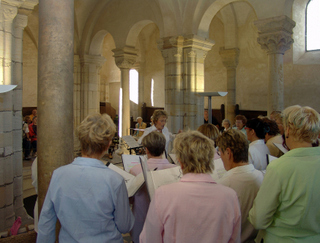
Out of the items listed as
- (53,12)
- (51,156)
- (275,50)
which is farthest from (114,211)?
(275,50)

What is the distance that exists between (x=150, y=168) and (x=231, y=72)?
30.8 feet

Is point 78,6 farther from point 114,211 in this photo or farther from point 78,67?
point 114,211

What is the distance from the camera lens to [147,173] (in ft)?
5.73

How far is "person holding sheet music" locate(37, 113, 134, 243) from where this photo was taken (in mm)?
1515

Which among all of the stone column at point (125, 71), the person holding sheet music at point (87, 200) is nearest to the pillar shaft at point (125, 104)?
the stone column at point (125, 71)

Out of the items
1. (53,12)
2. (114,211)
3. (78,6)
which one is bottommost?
(114,211)

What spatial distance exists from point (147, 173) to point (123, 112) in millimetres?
7713

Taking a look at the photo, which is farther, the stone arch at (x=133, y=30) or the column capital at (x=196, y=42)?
the stone arch at (x=133, y=30)

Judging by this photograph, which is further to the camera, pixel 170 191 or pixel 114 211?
pixel 114 211

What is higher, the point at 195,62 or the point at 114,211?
the point at 195,62

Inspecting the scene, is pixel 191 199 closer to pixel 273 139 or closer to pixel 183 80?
pixel 273 139

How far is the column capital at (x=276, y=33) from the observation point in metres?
5.97

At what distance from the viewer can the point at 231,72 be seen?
1085 centimetres

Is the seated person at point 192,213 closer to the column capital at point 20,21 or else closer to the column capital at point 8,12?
the column capital at point 8,12
